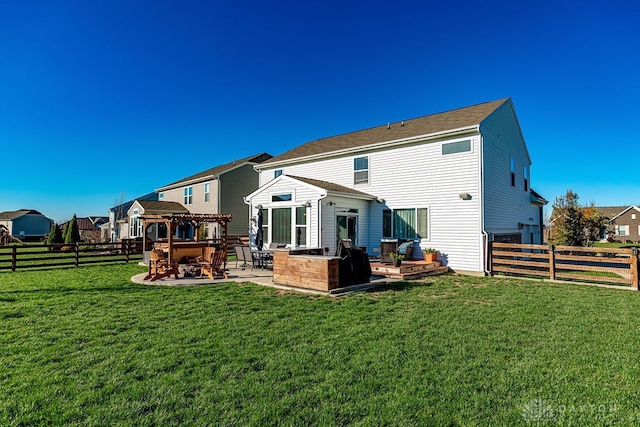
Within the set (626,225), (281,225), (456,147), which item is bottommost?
(281,225)

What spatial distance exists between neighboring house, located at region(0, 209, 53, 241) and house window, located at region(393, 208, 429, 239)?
223 ft

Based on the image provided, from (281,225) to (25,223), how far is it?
67.6m

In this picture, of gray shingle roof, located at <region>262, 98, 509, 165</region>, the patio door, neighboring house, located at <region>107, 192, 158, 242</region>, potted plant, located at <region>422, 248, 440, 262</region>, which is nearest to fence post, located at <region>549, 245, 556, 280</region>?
potted plant, located at <region>422, 248, 440, 262</region>

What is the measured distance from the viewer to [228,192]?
77.5 feet

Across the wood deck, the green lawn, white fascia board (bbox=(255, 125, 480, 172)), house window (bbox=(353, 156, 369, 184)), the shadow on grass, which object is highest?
white fascia board (bbox=(255, 125, 480, 172))

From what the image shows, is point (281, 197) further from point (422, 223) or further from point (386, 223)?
point (422, 223)

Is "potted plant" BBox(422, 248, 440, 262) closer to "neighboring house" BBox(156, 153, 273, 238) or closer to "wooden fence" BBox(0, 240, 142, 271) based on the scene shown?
"wooden fence" BBox(0, 240, 142, 271)

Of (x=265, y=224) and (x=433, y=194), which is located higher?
(x=433, y=194)

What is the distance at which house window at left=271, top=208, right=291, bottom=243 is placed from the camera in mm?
14414

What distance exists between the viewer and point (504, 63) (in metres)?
15.4

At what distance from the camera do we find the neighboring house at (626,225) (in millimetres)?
44750

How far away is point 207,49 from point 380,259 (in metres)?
Result: 13.2

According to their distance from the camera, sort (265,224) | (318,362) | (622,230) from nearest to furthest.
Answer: (318,362) < (265,224) < (622,230)

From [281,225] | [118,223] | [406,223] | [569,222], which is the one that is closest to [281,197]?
[281,225]
